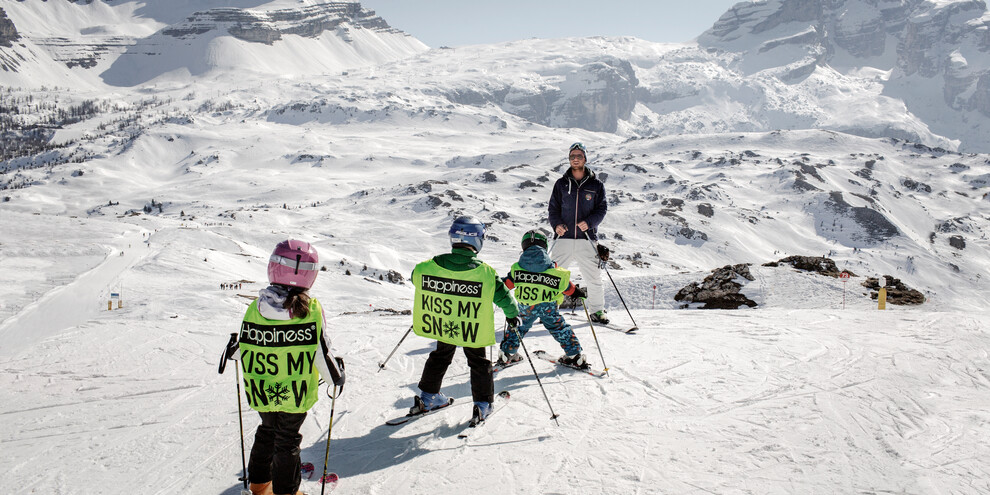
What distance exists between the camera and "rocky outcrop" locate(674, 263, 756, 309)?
54.2 ft

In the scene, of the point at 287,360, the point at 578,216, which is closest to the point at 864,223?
the point at 578,216

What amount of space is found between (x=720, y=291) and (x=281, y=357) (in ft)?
53.1

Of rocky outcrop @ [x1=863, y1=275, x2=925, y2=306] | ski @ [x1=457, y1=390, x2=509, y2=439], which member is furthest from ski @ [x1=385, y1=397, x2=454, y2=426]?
rocky outcrop @ [x1=863, y1=275, x2=925, y2=306]

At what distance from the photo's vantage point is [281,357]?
4.09 metres

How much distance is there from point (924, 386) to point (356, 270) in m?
35.5

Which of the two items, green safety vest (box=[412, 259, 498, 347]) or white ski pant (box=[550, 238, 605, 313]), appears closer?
green safety vest (box=[412, 259, 498, 347])

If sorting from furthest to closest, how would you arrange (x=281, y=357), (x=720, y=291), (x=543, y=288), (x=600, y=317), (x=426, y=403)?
(x=720, y=291)
(x=600, y=317)
(x=543, y=288)
(x=426, y=403)
(x=281, y=357)

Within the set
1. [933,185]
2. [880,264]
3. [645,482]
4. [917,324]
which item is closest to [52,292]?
[645,482]

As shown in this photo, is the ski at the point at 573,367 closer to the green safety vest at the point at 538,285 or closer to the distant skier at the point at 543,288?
the distant skier at the point at 543,288

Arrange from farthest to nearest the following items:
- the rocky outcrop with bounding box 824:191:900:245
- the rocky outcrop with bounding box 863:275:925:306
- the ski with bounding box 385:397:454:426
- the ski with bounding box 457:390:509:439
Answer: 1. the rocky outcrop with bounding box 824:191:900:245
2. the rocky outcrop with bounding box 863:275:925:306
3. the ski with bounding box 385:397:454:426
4. the ski with bounding box 457:390:509:439

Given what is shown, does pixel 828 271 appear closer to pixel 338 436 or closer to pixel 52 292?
pixel 338 436

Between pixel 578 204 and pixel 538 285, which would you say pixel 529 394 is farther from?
pixel 578 204

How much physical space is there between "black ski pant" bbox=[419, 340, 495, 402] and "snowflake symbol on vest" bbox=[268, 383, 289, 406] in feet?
6.45

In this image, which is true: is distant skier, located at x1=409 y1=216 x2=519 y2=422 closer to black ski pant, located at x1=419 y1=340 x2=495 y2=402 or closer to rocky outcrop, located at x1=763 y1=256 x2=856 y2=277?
black ski pant, located at x1=419 y1=340 x2=495 y2=402
